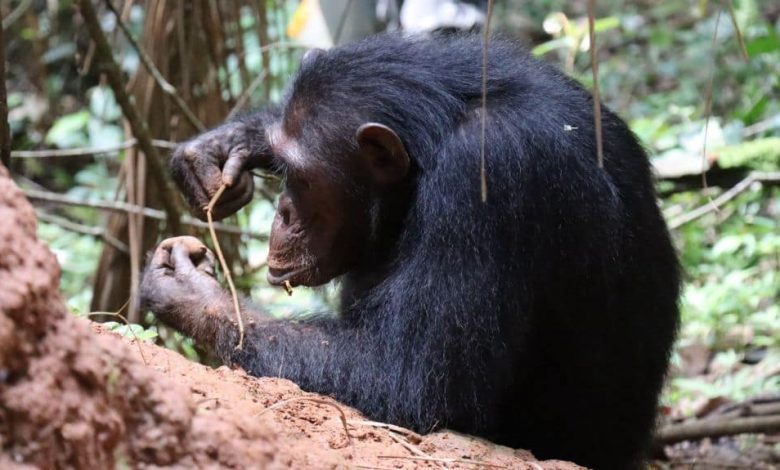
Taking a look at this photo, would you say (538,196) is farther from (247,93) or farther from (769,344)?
(769,344)

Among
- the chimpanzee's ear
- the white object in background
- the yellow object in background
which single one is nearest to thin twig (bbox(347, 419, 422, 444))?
the chimpanzee's ear

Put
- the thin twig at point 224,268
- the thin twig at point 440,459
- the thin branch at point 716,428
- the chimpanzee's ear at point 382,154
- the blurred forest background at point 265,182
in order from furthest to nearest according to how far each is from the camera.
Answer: the blurred forest background at point 265,182, the thin branch at point 716,428, the chimpanzee's ear at point 382,154, the thin twig at point 224,268, the thin twig at point 440,459

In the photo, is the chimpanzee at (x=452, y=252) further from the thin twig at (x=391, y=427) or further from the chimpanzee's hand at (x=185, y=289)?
the thin twig at (x=391, y=427)

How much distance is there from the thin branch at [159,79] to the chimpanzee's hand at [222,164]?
0.88 meters

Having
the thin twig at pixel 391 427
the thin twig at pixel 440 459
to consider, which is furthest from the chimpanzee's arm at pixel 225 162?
the thin twig at pixel 440 459

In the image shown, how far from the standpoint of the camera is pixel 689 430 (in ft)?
16.3

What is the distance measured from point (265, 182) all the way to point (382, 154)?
84.9 inches

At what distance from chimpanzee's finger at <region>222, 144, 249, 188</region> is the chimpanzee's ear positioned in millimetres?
602

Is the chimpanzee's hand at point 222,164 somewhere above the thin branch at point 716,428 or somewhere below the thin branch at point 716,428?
above

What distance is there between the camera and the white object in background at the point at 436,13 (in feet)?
23.4

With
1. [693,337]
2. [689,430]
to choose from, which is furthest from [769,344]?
[689,430]

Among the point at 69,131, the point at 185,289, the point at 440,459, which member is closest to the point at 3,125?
the point at 185,289

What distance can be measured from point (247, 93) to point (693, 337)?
3425 mm

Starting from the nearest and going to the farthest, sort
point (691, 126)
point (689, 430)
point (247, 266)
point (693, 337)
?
point (689, 430) < point (247, 266) < point (693, 337) < point (691, 126)
